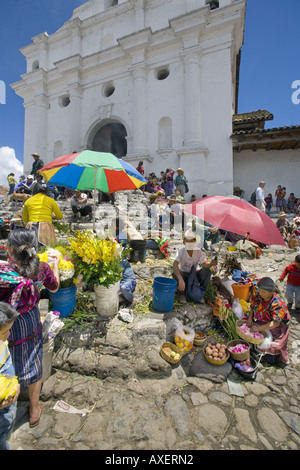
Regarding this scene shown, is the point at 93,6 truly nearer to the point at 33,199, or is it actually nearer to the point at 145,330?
the point at 33,199

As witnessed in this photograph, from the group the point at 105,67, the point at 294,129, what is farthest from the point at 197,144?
the point at 105,67

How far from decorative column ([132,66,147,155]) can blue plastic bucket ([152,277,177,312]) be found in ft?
37.9

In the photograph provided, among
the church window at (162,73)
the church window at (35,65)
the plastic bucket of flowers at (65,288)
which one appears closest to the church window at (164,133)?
the church window at (162,73)

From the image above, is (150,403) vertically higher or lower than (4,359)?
lower

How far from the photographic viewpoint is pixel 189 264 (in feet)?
13.9

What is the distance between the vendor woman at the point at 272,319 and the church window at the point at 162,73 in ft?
49.0

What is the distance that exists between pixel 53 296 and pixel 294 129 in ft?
46.3

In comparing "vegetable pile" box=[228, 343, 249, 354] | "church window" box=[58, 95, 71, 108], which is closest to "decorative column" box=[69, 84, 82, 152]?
"church window" box=[58, 95, 71, 108]

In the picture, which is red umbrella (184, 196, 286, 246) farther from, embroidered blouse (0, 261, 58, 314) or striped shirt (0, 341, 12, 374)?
striped shirt (0, 341, 12, 374)

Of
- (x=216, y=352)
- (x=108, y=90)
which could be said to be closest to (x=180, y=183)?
(x=216, y=352)

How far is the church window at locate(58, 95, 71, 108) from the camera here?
16.9 metres

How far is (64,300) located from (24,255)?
141 cm

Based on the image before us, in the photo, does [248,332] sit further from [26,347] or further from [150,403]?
[26,347]
